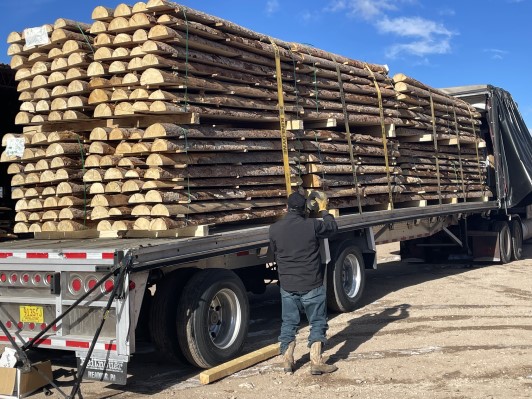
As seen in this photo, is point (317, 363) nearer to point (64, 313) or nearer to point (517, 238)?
point (64, 313)

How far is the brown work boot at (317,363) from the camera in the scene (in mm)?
→ 5918

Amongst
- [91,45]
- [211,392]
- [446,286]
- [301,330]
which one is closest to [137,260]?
[211,392]

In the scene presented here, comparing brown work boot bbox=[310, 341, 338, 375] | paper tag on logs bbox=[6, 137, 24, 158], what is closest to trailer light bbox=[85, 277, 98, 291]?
brown work boot bbox=[310, 341, 338, 375]

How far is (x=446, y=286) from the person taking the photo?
1127 centimetres

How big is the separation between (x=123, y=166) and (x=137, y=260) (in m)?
1.46

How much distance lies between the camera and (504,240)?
563 inches

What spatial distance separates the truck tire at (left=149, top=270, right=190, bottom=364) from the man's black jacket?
988 millimetres

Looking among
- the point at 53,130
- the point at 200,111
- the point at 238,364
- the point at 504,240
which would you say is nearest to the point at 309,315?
the point at 238,364

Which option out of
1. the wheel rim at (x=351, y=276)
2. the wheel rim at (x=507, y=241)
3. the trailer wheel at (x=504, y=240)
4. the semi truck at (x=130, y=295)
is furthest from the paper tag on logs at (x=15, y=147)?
the wheel rim at (x=507, y=241)

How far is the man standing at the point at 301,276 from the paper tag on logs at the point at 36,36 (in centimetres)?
321

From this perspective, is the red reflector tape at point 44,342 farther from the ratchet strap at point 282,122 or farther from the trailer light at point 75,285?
the ratchet strap at point 282,122

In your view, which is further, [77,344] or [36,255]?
[36,255]

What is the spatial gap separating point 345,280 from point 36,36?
16.8 ft

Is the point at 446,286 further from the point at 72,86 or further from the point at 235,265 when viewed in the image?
the point at 72,86
